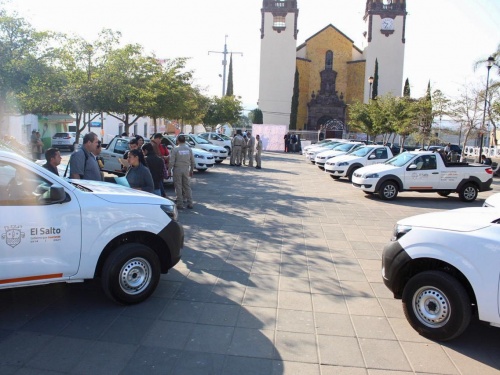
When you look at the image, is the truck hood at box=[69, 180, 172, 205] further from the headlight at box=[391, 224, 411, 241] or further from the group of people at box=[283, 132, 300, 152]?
the group of people at box=[283, 132, 300, 152]

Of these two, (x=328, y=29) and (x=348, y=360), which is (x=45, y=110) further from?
(x=328, y=29)

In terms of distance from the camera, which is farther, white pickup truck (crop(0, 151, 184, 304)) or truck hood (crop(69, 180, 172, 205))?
truck hood (crop(69, 180, 172, 205))

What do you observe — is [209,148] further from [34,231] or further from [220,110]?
[220,110]

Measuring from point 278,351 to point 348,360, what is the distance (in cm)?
62

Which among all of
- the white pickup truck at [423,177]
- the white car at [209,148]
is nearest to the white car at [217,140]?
the white car at [209,148]

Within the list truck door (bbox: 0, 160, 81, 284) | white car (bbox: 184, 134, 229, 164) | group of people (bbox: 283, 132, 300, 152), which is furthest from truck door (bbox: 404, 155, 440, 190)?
group of people (bbox: 283, 132, 300, 152)

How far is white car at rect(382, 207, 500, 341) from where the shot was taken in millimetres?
3889

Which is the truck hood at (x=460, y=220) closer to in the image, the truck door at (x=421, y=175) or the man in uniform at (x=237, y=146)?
Answer: the truck door at (x=421, y=175)

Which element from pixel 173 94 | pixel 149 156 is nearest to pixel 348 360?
pixel 149 156

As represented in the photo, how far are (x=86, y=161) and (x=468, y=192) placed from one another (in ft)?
37.9

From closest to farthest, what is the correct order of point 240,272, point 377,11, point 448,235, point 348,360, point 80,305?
point 348,360
point 448,235
point 80,305
point 240,272
point 377,11

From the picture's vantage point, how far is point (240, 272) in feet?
20.1

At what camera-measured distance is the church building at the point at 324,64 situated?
179 feet

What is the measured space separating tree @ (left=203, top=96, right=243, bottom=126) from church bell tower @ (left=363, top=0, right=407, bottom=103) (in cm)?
1864
